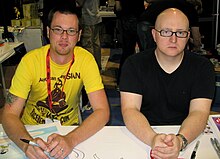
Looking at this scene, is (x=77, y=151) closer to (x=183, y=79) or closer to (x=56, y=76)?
(x=56, y=76)

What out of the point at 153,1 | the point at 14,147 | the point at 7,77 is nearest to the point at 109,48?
the point at 7,77

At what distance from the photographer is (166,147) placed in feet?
4.17

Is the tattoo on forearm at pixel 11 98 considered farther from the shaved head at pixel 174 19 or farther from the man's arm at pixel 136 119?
the shaved head at pixel 174 19

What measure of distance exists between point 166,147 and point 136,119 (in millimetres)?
293

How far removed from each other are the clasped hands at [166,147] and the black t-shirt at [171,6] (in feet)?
5.77

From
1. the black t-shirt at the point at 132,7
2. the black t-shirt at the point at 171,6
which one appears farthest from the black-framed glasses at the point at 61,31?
the black t-shirt at the point at 132,7

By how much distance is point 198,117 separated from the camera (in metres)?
1.54

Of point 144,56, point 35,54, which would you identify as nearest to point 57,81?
point 35,54

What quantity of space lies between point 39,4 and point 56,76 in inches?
135


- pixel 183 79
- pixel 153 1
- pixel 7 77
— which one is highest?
pixel 153 1

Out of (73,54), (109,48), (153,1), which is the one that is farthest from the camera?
(109,48)

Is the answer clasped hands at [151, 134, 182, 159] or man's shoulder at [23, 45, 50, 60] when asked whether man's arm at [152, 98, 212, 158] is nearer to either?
clasped hands at [151, 134, 182, 159]

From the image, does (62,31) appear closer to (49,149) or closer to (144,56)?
(144,56)

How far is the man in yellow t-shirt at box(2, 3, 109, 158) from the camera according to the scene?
169 cm
